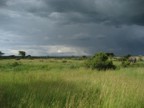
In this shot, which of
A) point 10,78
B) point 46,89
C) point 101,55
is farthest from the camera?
point 101,55

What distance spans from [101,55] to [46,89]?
20.1m

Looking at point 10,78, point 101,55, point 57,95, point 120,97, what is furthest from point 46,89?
point 101,55

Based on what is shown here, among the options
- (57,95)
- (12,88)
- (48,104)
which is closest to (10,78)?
(12,88)

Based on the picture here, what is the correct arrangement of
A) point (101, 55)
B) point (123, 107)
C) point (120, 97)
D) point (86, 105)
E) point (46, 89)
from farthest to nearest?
point (101, 55), point (46, 89), point (120, 97), point (123, 107), point (86, 105)

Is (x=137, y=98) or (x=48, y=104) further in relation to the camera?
(x=137, y=98)

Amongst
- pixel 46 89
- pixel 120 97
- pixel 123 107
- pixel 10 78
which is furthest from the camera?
pixel 10 78

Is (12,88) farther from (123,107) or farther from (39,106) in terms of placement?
(123,107)

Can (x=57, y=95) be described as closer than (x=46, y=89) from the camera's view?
Yes

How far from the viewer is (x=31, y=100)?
24.3 feet

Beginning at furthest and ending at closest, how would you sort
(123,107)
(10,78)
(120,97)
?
1. (10,78)
2. (120,97)
3. (123,107)

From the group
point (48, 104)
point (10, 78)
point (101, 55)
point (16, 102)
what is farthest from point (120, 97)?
point (101, 55)

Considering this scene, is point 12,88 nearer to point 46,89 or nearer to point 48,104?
point 46,89

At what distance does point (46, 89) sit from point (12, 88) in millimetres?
1114

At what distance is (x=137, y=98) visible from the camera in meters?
8.21
